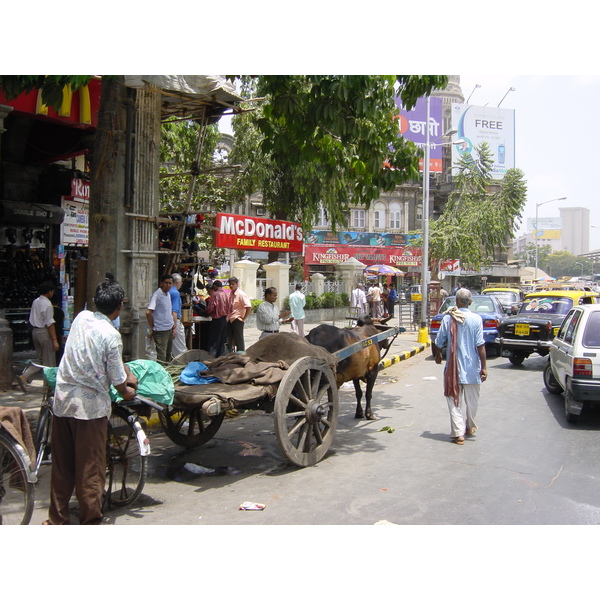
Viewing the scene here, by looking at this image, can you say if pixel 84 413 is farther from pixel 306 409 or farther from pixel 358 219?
pixel 358 219

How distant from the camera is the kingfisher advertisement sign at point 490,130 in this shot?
5000cm

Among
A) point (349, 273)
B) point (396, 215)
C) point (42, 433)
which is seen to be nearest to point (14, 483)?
point (42, 433)

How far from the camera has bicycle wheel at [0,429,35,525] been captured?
371 centimetres

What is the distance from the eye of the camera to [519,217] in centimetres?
3906

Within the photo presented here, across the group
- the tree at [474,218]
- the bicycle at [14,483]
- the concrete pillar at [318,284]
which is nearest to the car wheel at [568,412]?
the bicycle at [14,483]

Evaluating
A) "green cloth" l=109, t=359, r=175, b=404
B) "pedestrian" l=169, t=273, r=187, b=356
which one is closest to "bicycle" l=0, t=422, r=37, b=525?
"green cloth" l=109, t=359, r=175, b=404

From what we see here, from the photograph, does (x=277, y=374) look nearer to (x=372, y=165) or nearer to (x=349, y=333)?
(x=349, y=333)

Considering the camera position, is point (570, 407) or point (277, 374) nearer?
point (277, 374)

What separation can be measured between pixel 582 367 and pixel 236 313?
6029 millimetres

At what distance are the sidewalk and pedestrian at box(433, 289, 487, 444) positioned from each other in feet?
16.5

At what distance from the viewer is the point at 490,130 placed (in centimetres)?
5131

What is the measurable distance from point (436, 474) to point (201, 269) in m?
7.09

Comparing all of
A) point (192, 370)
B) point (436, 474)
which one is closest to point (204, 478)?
point (192, 370)

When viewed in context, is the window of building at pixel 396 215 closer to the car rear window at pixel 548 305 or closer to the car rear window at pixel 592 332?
the car rear window at pixel 548 305
